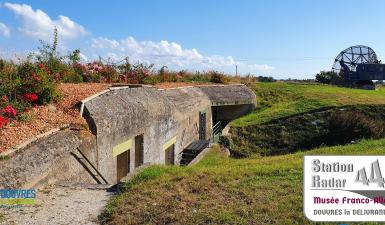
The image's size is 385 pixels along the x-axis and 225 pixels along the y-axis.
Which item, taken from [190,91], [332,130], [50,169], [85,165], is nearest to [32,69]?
[85,165]

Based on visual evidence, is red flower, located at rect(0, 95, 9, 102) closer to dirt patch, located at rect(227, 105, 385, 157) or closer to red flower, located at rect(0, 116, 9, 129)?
red flower, located at rect(0, 116, 9, 129)

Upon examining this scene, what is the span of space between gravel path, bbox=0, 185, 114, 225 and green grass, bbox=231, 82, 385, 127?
15.0 metres

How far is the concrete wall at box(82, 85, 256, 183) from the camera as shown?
9.05 m

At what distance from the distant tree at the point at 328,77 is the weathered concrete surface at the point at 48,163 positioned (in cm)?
3232

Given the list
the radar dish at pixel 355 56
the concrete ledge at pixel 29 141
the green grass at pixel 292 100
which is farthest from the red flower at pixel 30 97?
the radar dish at pixel 355 56

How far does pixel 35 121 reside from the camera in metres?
8.04

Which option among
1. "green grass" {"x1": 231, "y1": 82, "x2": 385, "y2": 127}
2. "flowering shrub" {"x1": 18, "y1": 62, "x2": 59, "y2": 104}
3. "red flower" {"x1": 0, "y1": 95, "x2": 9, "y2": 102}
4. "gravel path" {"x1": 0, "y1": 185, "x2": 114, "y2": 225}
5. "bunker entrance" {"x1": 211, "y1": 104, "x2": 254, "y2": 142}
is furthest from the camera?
"bunker entrance" {"x1": 211, "y1": 104, "x2": 254, "y2": 142}

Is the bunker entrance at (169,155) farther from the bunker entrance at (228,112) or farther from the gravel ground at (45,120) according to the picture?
the bunker entrance at (228,112)

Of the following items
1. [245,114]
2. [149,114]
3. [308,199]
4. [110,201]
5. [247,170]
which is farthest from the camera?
[245,114]

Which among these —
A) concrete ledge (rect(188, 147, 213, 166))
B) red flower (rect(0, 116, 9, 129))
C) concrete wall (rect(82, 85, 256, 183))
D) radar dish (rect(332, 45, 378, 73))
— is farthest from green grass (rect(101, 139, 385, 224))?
radar dish (rect(332, 45, 378, 73))

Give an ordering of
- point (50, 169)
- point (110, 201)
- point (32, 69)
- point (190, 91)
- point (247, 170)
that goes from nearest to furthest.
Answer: point (110, 201) → point (50, 169) → point (247, 170) → point (32, 69) → point (190, 91)

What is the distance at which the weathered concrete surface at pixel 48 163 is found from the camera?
6.11m

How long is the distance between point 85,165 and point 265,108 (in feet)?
57.9

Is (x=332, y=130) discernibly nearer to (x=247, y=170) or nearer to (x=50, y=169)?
(x=247, y=170)
